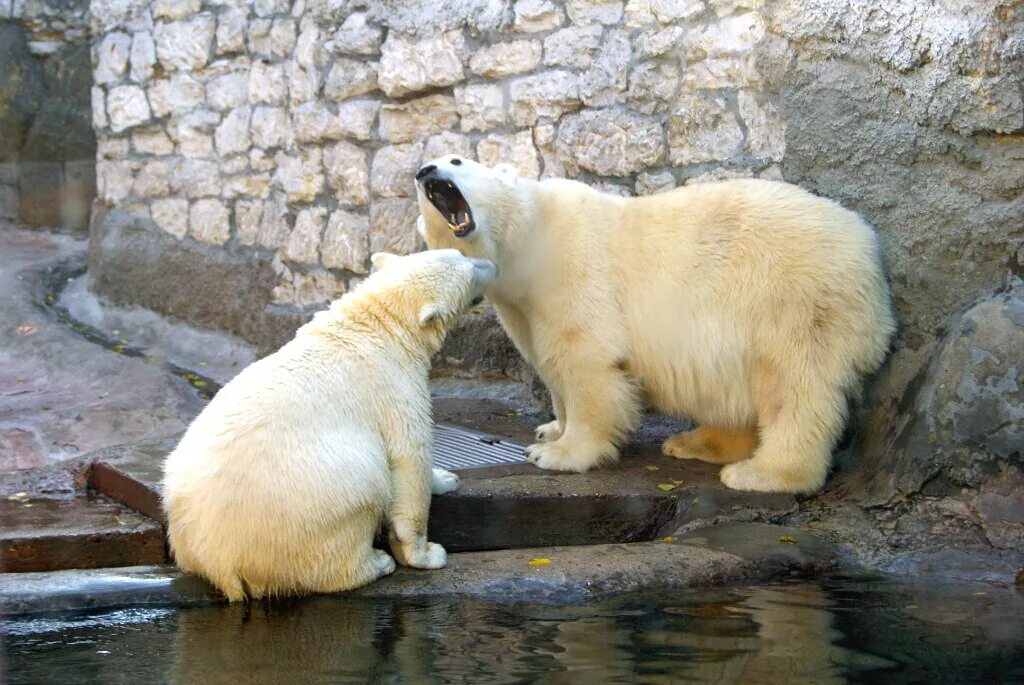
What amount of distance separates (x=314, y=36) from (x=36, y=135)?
14.2 ft

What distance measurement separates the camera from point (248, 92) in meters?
7.31

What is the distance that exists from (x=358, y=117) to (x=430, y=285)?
2.75 meters

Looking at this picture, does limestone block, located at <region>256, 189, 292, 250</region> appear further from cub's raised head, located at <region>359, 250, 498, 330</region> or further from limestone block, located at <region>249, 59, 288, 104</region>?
cub's raised head, located at <region>359, 250, 498, 330</region>

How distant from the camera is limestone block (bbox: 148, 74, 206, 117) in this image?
→ 7.63 m

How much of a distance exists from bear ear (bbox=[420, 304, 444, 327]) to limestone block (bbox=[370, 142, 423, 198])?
7.90 feet

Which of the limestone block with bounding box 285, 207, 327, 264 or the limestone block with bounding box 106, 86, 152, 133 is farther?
the limestone block with bounding box 106, 86, 152, 133

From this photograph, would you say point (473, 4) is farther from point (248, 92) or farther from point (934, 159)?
point (934, 159)

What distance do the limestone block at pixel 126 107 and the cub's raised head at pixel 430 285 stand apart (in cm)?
455

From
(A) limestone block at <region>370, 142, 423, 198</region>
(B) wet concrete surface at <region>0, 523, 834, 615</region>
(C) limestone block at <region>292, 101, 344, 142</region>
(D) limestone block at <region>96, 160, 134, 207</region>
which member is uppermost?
(C) limestone block at <region>292, 101, 344, 142</region>

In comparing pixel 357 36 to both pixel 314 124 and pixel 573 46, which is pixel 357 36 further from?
pixel 573 46

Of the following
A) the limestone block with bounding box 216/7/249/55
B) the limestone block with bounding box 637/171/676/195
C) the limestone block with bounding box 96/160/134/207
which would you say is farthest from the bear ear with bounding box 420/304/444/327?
the limestone block with bounding box 96/160/134/207

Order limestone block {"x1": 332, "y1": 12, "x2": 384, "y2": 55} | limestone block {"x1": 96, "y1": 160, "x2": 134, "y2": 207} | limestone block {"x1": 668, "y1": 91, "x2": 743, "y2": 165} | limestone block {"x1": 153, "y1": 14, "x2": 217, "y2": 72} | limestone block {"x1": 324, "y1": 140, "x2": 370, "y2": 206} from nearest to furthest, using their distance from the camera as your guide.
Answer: limestone block {"x1": 668, "y1": 91, "x2": 743, "y2": 165} < limestone block {"x1": 332, "y1": 12, "x2": 384, "y2": 55} < limestone block {"x1": 324, "y1": 140, "x2": 370, "y2": 206} < limestone block {"x1": 153, "y1": 14, "x2": 217, "y2": 72} < limestone block {"x1": 96, "y1": 160, "x2": 134, "y2": 207}

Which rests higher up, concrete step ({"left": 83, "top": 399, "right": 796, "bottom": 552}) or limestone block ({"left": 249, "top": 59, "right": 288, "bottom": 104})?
limestone block ({"left": 249, "top": 59, "right": 288, "bottom": 104})

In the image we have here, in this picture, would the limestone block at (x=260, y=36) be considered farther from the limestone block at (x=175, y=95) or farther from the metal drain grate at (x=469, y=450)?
the metal drain grate at (x=469, y=450)
